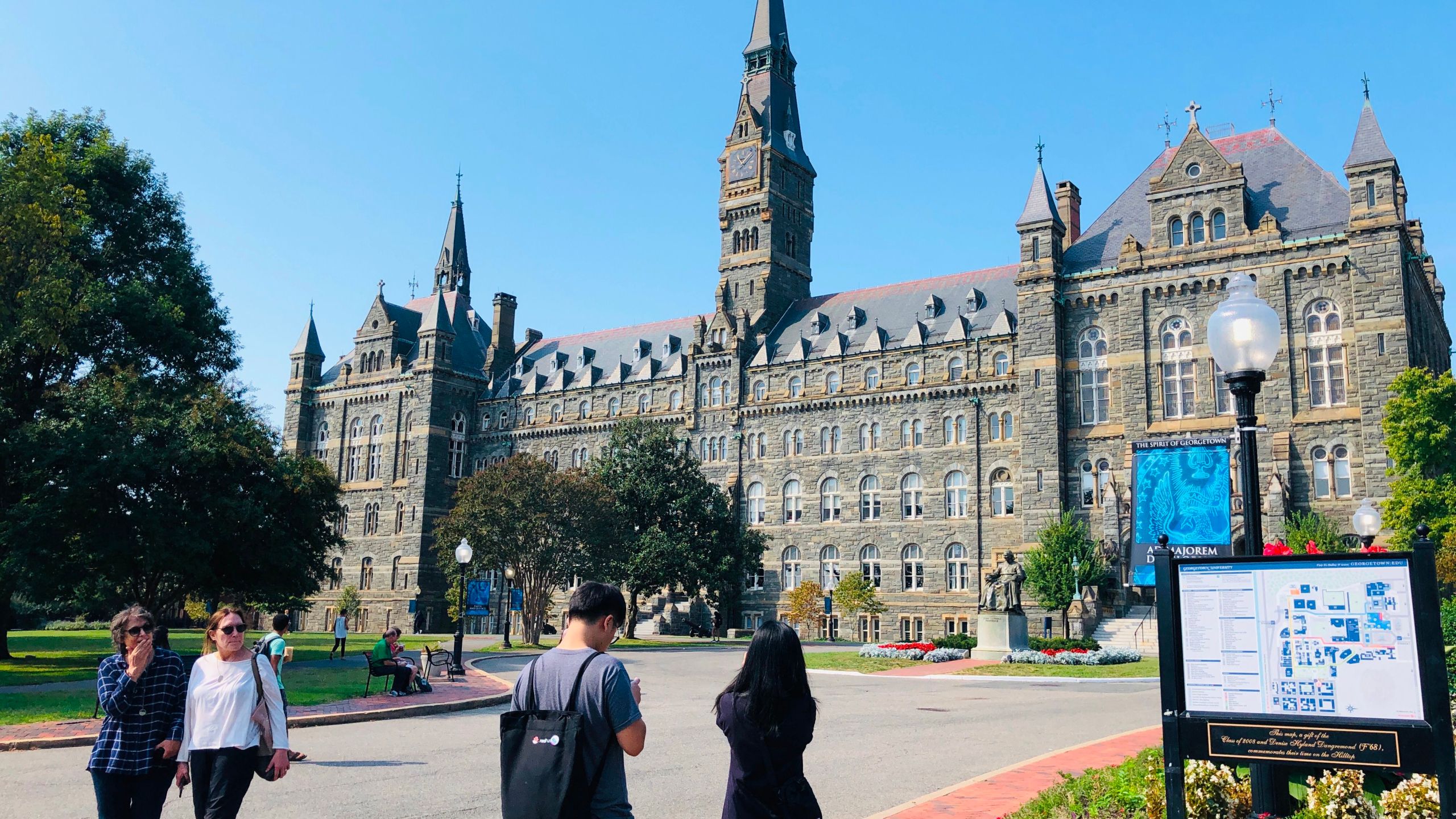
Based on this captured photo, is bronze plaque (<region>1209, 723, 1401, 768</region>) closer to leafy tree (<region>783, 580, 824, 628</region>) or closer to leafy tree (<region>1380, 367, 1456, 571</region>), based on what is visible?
leafy tree (<region>1380, 367, 1456, 571</region>)

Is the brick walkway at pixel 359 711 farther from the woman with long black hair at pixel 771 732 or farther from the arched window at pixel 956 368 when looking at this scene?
the arched window at pixel 956 368

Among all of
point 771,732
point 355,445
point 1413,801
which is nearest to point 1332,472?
point 1413,801

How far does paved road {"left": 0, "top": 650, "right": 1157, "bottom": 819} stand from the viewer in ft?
35.9

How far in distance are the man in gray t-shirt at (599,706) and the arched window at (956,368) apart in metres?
51.6

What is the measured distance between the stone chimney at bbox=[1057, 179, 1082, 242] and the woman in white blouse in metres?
52.5

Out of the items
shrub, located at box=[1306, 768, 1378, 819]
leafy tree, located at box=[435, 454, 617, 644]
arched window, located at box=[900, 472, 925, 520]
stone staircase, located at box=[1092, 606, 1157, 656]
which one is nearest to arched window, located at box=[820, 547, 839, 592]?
arched window, located at box=[900, 472, 925, 520]

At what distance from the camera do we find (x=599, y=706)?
505 centimetres

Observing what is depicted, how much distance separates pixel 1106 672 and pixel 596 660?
1069 inches

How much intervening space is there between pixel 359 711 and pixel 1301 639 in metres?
16.2

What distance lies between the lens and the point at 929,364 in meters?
56.7

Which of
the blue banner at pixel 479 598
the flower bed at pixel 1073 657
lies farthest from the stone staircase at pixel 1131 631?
the blue banner at pixel 479 598

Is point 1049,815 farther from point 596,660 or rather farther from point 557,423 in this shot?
point 557,423

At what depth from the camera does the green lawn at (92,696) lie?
17.8 meters

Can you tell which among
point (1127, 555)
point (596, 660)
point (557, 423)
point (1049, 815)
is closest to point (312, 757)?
point (1049, 815)
